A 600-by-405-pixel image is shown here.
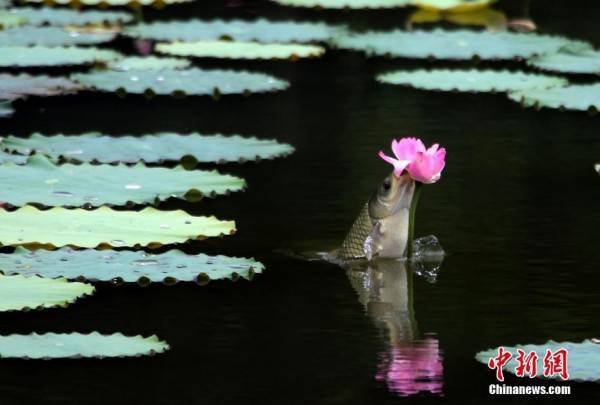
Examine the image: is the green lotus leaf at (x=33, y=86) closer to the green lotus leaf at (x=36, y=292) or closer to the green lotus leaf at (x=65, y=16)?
the green lotus leaf at (x=65, y=16)

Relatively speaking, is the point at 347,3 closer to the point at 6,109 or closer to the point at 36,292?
the point at 6,109

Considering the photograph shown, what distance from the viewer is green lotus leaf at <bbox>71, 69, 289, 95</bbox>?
735cm

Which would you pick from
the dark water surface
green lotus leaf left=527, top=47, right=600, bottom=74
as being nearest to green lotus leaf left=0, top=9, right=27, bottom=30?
the dark water surface

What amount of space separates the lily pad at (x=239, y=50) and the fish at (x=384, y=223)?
3663mm

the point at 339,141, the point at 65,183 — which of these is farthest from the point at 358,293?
the point at 339,141

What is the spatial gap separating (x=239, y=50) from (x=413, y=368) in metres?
4.94

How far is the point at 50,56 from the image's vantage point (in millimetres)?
7996

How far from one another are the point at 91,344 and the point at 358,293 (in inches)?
37.3

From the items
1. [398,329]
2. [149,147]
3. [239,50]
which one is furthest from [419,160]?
[239,50]

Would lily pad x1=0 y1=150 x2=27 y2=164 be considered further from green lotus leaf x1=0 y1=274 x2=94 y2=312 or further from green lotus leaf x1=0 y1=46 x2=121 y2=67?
green lotus leaf x1=0 y1=46 x2=121 y2=67

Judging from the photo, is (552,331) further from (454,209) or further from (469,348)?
(454,209)

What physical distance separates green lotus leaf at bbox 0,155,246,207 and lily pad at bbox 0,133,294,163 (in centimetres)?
30

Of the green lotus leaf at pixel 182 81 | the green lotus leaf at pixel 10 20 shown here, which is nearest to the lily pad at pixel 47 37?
the green lotus leaf at pixel 10 20

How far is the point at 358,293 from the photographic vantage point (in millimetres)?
4422
